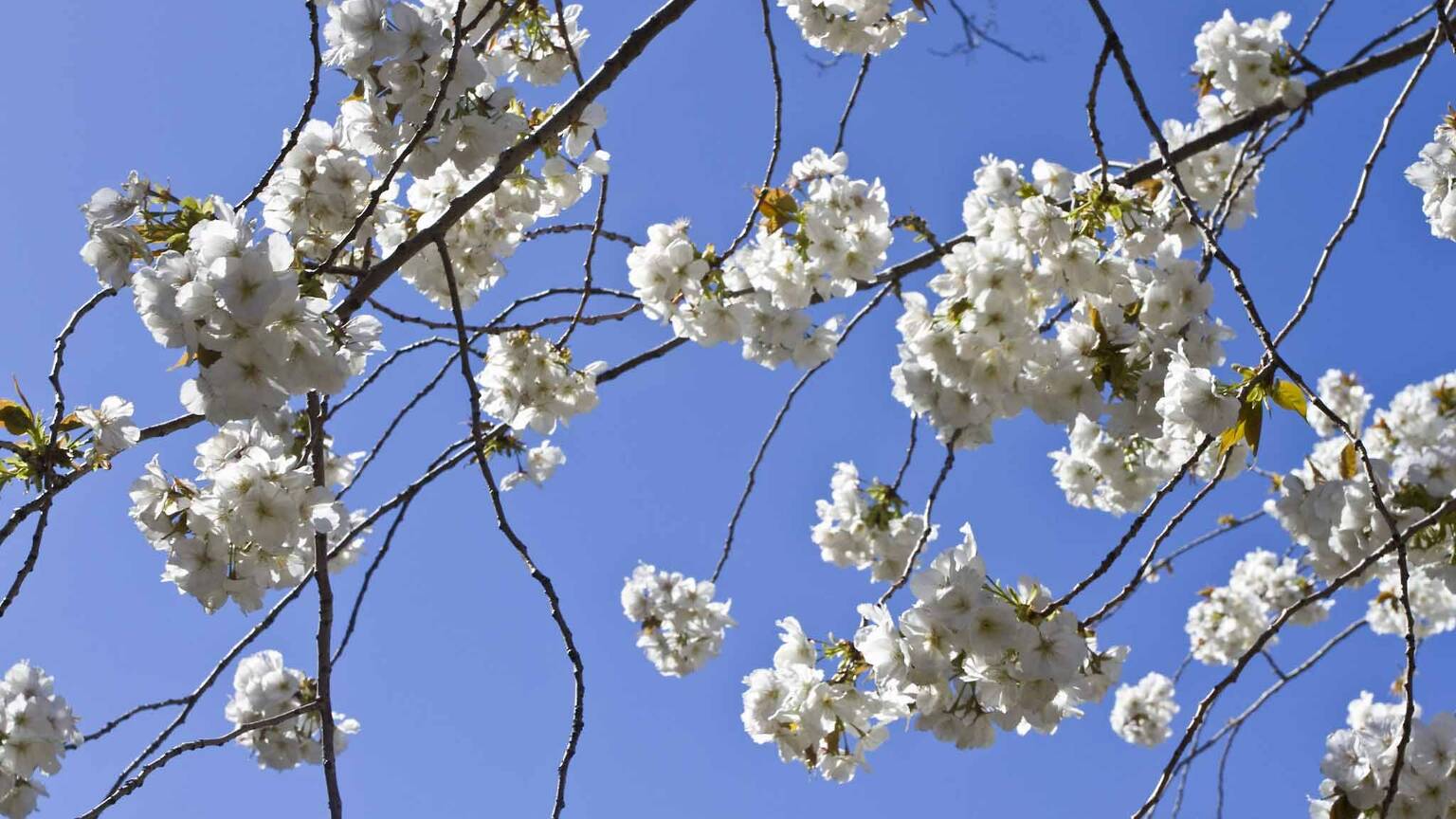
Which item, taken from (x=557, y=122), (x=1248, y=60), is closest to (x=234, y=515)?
(x=557, y=122)

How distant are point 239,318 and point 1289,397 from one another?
1636 millimetres

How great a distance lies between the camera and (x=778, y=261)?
2.71m

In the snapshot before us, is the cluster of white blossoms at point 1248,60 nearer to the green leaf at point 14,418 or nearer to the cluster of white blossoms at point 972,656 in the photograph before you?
the cluster of white blossoms at point 972,656

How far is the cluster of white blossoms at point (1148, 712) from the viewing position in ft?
20.3

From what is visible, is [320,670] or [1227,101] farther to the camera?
[1227,101]

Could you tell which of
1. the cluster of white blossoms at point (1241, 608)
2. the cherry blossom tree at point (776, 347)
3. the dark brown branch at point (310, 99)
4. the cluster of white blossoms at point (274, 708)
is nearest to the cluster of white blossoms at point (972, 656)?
the cherry blossom tree at point (776, 347)

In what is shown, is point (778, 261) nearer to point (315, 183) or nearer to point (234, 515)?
point (315, 183)

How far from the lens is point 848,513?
3621 mm

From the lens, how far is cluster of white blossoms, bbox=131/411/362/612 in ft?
5.73

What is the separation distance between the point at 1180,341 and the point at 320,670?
1625mm

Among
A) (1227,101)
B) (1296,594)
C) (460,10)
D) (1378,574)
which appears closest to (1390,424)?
(1296,594)

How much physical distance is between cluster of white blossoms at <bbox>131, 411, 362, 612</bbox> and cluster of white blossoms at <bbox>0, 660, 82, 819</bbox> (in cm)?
89

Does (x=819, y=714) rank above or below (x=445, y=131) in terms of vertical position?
below

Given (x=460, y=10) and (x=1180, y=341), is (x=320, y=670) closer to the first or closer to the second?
(x=460, y=10)
